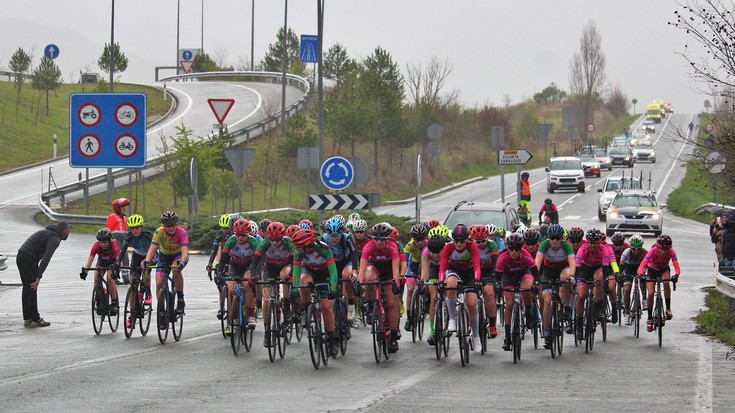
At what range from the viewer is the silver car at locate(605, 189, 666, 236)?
137 feet

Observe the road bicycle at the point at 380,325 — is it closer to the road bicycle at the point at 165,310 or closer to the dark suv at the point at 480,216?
the road bicycle at the point at 165,310

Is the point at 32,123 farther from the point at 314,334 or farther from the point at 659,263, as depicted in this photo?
the point at 314,334

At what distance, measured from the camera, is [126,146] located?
23578mm

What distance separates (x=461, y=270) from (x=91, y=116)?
10.8 meters

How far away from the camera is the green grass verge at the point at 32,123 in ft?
211

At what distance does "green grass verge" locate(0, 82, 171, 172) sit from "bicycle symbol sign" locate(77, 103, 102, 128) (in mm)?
38010

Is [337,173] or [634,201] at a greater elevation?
[337,173]

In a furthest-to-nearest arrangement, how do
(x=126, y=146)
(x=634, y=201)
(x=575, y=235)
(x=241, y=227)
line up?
(x=634, y=201) < (x=126, y=146) < (x=575, y=235) < (x=241, y=227)

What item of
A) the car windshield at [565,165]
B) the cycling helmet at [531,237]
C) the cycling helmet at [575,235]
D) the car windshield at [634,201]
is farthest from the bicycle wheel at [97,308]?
the car windshield at [565,165]

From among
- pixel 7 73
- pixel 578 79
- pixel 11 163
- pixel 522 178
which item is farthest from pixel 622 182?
pixel 578 79

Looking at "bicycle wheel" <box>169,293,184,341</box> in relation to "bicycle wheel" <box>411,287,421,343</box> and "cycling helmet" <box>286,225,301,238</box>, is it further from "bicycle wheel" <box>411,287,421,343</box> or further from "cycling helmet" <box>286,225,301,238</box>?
"bicycle wheel" <box>411,287,421,343</box>

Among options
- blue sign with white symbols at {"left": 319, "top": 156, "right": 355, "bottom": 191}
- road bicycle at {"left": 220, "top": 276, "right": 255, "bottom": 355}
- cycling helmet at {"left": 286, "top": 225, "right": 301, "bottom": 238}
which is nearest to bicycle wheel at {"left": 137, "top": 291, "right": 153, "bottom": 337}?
road bicycle at {"left": 220, "top": 276, "right": 255, "bottom": 355}

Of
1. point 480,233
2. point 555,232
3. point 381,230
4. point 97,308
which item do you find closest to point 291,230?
point 381,230

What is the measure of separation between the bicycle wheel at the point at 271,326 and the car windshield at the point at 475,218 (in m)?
11.9
